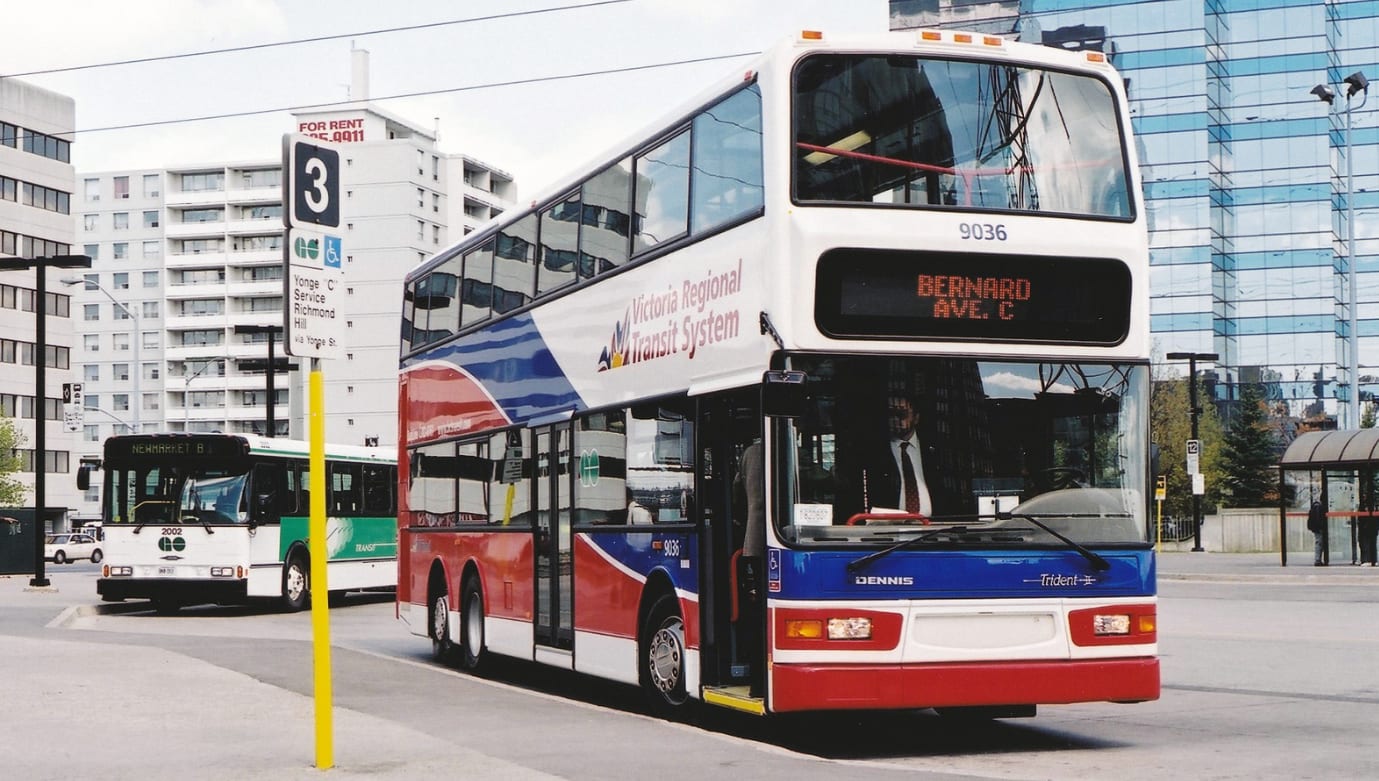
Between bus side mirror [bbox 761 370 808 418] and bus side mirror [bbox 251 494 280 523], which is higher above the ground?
bus side mirror [bbox 761 370 808 418]

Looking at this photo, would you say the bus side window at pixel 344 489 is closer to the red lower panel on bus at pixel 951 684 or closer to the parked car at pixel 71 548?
the red lower panel on bus at pixel 951 684

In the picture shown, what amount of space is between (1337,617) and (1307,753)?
1485cm

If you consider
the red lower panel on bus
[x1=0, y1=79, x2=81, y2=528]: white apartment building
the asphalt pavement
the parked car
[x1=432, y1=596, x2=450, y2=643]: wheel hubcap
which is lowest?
the parked car

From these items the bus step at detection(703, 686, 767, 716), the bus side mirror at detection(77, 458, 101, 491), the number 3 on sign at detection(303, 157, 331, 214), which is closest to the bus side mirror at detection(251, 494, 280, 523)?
the bus side mirror at detection(77, 458, 101, 491)

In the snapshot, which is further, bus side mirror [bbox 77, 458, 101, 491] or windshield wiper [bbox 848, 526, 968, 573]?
bus side mirror [bbox 77, 458, 101, 491]

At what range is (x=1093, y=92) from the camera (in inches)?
462

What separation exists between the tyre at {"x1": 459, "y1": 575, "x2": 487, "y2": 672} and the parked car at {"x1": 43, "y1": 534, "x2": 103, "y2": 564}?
60347mm

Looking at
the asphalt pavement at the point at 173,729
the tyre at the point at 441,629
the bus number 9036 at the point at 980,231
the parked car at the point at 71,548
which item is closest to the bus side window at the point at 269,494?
the asphalt pavement at the point at 173,729

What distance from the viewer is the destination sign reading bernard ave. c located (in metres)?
11.0

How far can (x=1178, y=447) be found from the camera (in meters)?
86.9

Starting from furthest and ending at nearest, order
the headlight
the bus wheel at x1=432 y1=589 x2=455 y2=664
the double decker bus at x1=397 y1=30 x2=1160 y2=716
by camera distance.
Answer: the bus wheel at x1=432 y1=589 x2=455 y2=664 → the double decker bus at x1=397 y1=30 x2=1160 y2=716 → the headlight

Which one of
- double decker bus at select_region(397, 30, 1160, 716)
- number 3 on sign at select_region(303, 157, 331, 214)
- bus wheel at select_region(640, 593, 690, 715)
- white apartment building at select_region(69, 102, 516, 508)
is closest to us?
number 3 on sign at select_region(303, 157, 331, 214)

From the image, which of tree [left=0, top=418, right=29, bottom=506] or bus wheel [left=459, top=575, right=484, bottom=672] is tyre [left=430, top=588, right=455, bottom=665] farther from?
tree [left=0, top=418, right=29, bottom=506]

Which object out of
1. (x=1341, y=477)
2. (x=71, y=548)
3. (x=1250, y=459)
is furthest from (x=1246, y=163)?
(x=1341, y=477)
